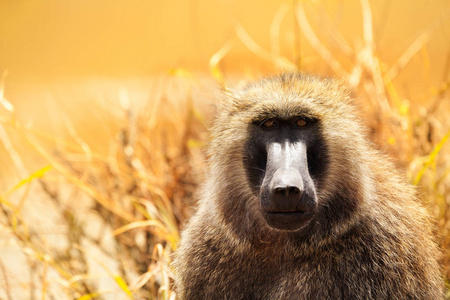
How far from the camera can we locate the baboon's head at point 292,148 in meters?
1.31

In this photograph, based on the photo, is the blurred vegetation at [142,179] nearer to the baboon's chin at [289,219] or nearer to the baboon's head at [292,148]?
the baboon's head at [292,148]

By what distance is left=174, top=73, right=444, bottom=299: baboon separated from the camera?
4.45 ft

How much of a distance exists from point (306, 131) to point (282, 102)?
0.09 m

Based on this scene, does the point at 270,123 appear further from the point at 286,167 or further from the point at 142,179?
the point at 142,179

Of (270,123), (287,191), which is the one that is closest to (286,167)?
(287,191)

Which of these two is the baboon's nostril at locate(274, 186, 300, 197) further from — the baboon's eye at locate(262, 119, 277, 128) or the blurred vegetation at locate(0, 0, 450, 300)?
the blurred vegetation at locate(0, 0, 450, 300)

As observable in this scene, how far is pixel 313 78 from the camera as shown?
5.10 ft

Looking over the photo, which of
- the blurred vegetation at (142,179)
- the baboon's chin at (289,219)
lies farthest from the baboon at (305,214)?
the blurred vegetation at (142,179)

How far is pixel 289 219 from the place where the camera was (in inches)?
50.5

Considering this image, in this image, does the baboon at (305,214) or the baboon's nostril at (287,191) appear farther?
the baboon at (305,214)

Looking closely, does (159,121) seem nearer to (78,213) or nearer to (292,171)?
(78,213)

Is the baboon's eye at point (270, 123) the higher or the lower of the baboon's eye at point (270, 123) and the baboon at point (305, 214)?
the higher

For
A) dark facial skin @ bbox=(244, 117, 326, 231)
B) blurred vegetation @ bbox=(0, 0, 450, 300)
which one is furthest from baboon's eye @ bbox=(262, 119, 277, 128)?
blurred vegetation @ bbox=(0, 0, 450, 300)

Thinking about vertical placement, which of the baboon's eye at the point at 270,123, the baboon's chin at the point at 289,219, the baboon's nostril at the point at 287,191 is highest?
the baboon's eye at the point at 270,123
